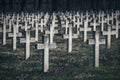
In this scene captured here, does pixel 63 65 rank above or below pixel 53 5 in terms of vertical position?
below

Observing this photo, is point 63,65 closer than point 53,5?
Yes

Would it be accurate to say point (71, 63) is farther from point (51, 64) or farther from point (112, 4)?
point (112, 4)

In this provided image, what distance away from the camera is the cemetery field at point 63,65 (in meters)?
8.83

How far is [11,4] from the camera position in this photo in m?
40.5

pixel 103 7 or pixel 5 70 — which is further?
pixel 103 7

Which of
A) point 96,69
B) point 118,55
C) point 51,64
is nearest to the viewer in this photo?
point 96,69

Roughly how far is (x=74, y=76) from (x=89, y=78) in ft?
1.45

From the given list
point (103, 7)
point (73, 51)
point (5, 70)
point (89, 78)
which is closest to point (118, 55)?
point (73, 51)

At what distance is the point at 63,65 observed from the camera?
10.1 meters

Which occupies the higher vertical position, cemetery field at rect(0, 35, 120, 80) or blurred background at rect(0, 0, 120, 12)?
blurred background at rect(0, 0, 120, 12)

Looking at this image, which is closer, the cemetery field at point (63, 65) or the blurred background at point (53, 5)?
the cemetery field at point (63, 65)

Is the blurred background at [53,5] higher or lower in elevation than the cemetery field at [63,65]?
higher

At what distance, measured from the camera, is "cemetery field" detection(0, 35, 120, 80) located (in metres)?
8.83

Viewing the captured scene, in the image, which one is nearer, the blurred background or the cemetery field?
the cemetery field
